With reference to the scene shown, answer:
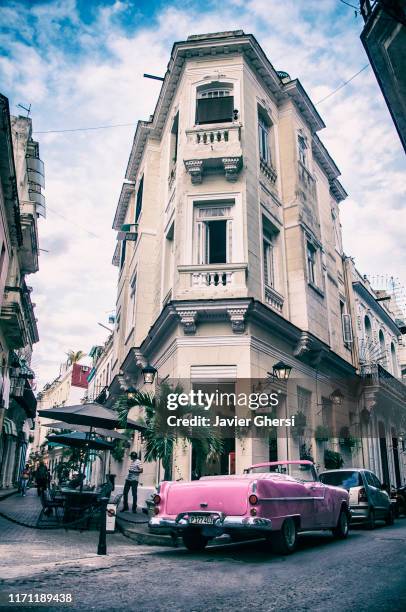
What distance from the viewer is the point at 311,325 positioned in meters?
16.1

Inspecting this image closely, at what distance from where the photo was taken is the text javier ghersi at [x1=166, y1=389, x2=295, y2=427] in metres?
11.6

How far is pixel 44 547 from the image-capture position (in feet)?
27.2

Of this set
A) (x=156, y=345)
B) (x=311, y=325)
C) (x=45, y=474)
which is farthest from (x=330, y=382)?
(x=45, y=474)

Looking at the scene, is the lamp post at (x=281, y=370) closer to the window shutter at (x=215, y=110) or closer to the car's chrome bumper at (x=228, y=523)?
the car's chrome bumper at (x=228, y=523)

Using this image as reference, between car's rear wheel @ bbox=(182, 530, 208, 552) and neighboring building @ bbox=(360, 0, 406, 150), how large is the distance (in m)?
7.43

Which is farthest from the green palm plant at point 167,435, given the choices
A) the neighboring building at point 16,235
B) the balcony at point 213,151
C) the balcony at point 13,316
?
the balcony at point 13,316

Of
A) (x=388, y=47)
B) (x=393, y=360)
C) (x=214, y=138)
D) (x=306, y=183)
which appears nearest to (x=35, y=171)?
(x=214, y=138)

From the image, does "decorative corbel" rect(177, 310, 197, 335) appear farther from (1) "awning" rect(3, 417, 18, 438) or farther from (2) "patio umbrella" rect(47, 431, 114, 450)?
(1) "awning" rect(3, 417, 18, 438)

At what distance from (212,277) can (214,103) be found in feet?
20.9

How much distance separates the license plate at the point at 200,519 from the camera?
23.5 ft

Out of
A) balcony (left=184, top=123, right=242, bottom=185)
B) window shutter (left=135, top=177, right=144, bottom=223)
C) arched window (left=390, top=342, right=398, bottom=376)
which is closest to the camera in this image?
balcony (left=184, top=123, right=242, bottom=185)

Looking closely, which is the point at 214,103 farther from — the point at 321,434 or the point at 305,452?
the point at 305,452

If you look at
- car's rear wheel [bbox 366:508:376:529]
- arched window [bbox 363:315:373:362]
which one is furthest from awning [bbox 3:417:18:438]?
car's rear wheel [bbox 366:508:376:529]

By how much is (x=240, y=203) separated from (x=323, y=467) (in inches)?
348
